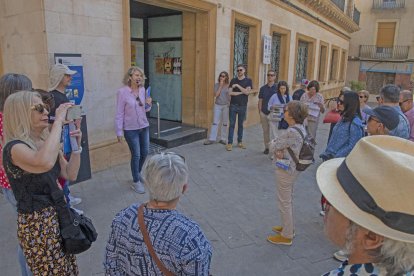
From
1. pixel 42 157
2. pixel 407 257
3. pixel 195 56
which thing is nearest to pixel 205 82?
pixel 195 56

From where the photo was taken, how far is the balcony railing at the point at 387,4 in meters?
25.0

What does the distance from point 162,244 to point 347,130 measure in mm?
2592

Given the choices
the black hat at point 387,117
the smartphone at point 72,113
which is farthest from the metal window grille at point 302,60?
the smartphone at point 72,113

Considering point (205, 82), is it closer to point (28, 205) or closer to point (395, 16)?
point (28, 205)

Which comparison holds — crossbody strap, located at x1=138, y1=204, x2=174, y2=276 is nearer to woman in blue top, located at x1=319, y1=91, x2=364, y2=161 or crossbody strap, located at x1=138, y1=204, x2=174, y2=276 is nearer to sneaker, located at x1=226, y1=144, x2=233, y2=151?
woman in blue top, located at x1=319, y1=91, x2=364, y2=161

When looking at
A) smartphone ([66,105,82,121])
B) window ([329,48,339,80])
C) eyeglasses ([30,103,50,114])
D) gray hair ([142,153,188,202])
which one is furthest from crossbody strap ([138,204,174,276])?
window ([329,48,339,80])

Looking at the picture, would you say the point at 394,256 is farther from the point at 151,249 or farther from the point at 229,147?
the point at 229,147

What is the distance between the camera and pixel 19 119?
1885 mm

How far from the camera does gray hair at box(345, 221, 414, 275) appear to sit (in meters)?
0.97

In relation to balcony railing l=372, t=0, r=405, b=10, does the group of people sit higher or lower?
lower

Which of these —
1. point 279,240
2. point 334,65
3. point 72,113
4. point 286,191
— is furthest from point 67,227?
point 334,65

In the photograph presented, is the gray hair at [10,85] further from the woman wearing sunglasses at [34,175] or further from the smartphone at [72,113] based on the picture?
the woman wearing sunglasses at [34,175]

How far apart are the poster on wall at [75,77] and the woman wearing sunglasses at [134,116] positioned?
70 cm

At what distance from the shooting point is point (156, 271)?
4.81 feet
